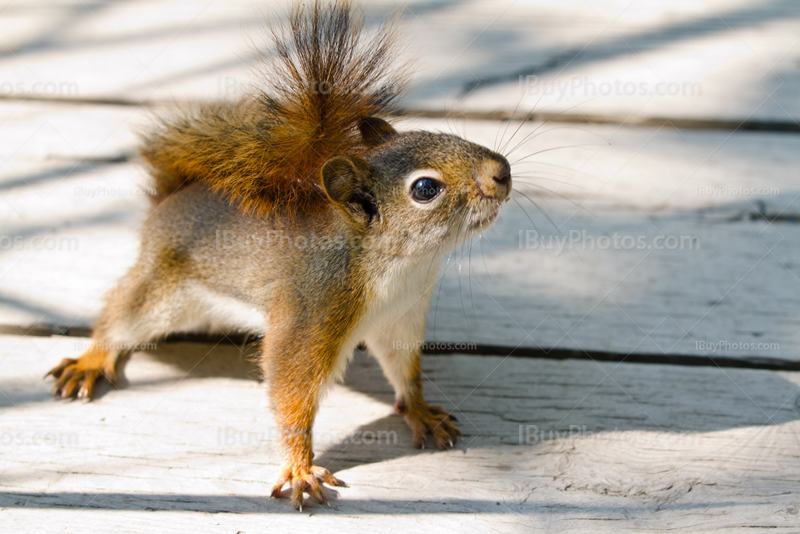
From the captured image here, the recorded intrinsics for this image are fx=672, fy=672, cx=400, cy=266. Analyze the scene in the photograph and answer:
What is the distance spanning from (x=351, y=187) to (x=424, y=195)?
19 centimetres

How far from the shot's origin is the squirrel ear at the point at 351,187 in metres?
1.67

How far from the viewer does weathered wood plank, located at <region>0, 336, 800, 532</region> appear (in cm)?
165

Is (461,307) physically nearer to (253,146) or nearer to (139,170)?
(253,146)

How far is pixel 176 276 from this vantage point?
7.04 feet

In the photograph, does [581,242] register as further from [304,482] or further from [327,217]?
[304,482]

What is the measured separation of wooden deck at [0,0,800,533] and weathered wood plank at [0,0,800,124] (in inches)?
0.6

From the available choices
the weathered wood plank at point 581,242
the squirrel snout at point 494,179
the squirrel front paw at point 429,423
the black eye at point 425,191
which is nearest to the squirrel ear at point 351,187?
the black eye at point 425,191

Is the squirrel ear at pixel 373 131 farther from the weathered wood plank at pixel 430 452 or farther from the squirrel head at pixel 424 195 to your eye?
the weathered wood plank at pixel 430 452

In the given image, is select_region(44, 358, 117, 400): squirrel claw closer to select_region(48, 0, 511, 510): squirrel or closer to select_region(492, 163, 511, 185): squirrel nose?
select_region(48, 0, 511, 510): squirrel

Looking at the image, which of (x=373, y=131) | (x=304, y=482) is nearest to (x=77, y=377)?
(x=304, y=482)

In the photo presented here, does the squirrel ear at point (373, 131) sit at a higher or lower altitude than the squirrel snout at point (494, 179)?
higher

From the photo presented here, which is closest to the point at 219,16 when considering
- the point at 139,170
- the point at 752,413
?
the point at 139,170

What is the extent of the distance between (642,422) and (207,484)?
1.22 meters

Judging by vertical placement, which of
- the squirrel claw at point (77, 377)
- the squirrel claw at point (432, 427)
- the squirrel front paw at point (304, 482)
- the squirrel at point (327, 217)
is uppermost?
the squirrel at point (327, 217)
